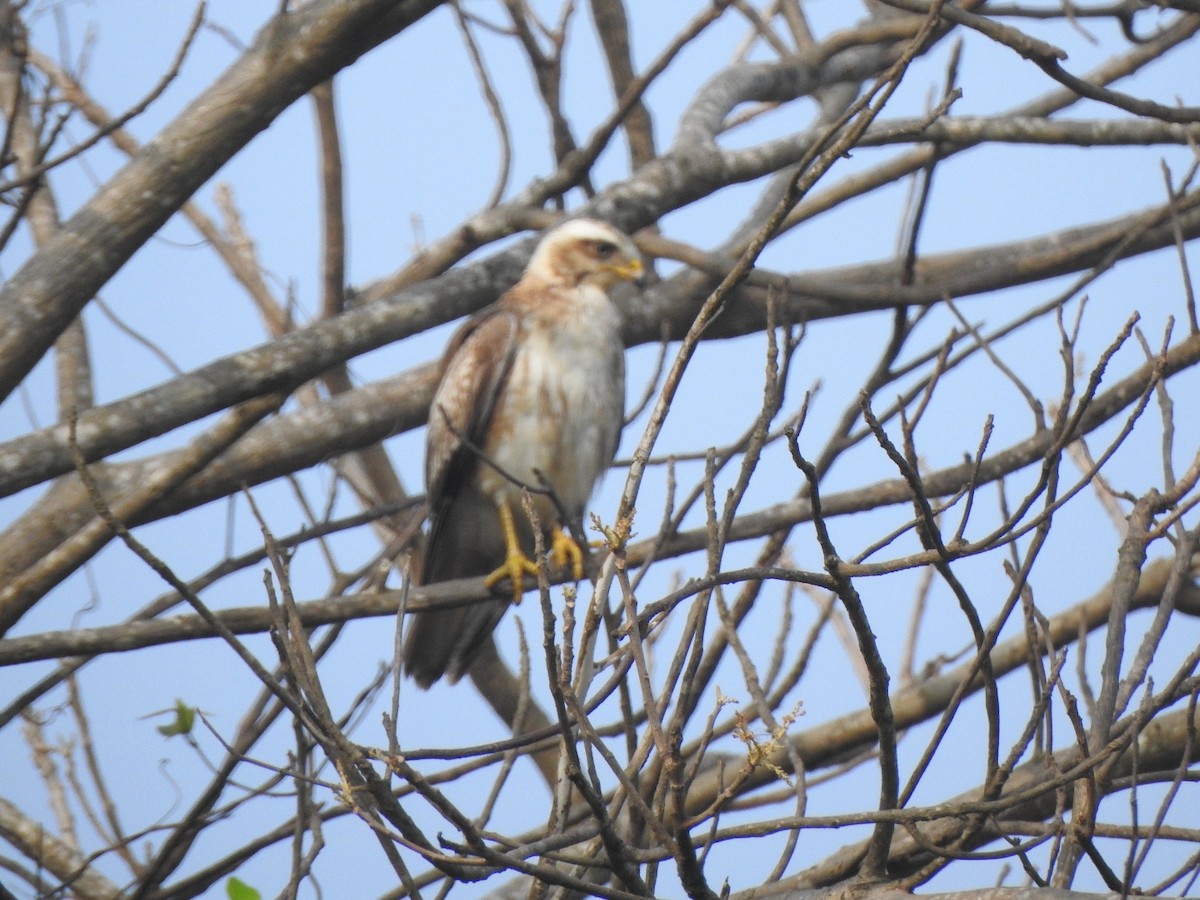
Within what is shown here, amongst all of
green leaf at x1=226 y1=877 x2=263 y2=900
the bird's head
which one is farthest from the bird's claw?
green leaf at x1=226 y1=877 x2=263 y2=900

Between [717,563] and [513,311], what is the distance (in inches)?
126

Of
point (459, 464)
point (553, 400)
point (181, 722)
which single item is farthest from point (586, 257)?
point (181, 722)

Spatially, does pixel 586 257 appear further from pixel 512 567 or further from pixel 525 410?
pixel 512 567

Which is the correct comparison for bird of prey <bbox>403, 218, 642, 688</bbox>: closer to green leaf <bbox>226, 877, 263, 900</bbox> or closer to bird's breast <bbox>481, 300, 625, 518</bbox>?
bird's breast <bbox>481, 300, 625, 518</bbox>

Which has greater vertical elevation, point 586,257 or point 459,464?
point 586,257

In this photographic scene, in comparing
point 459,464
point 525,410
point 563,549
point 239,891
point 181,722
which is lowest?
point 239,891

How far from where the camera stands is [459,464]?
522 cm

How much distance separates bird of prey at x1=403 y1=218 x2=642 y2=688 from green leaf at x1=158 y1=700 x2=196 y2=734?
132 cm

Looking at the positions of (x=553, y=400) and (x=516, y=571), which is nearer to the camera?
(x=516, y=571)

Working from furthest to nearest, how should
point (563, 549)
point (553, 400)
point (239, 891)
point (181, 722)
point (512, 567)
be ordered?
point (553, 400)
point (563, 549)
point (512, 567)
point (181, 722)
point (239, 891)

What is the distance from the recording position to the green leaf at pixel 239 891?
2834 millimetres


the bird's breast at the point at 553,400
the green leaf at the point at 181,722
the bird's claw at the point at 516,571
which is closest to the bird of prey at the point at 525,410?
the bird's breast at the point at 553,400

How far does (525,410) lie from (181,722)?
1.90 meters

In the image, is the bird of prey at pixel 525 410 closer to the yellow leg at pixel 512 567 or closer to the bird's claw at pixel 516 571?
the yellow leg at pixel 512 567
